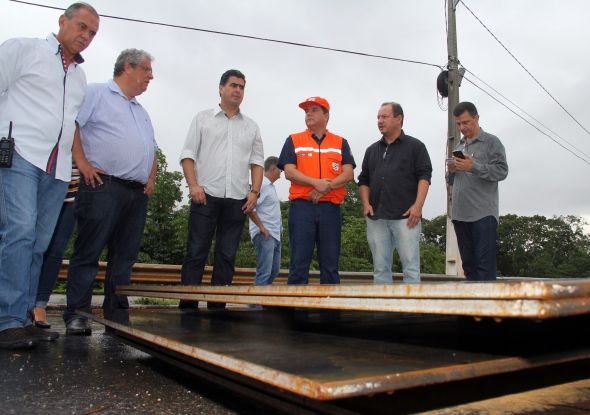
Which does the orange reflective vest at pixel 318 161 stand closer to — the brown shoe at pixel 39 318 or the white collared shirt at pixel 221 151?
the white collared shirt at pixel 221 151

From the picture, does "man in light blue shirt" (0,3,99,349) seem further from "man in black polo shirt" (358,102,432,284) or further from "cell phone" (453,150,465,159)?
"cell phone" (453,150,465,159)

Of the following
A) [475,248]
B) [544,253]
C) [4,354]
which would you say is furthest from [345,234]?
[544,253]

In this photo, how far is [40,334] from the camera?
2.95 metres

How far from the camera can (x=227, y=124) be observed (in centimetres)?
439

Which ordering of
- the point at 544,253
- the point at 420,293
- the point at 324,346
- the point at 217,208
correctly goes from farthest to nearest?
1. the point at 544,253
2. the point at 217,208
3. the point at 324,346
4. the point at 420,293

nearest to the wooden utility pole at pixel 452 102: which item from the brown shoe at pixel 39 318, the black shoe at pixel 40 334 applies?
the brown shoe at pixel 39 318

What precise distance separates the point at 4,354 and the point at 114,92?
2.01 m

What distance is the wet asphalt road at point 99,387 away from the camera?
1847mm

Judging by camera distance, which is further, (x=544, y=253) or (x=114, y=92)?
(x=544, y=253)

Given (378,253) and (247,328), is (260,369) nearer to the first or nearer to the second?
(247,328)

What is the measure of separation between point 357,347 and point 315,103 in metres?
3.01

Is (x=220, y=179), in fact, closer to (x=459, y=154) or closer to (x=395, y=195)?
(x=395, y=195)

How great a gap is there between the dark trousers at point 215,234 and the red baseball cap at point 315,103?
1.02 metres

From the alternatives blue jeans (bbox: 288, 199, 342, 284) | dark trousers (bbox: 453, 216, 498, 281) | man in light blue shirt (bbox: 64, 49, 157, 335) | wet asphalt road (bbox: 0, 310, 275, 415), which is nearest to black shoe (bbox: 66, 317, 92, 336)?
man in light blue shirt (bbox: 64, 49, 157, 335)
